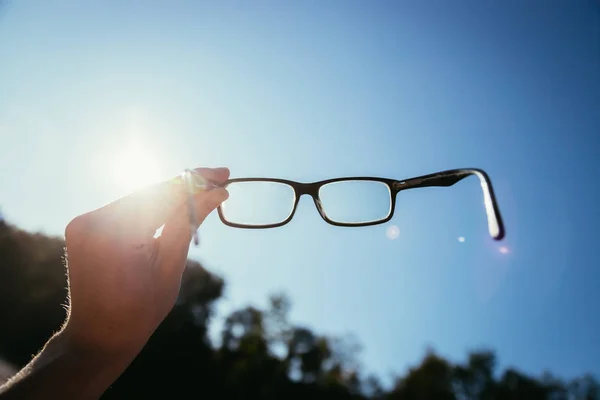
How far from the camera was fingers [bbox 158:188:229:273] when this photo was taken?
82.8 inches

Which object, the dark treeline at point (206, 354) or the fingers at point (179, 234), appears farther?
the dark treeline at point (206, 354)

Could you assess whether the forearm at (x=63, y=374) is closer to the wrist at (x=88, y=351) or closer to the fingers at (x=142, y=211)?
the wrist at (x=88, y=351)

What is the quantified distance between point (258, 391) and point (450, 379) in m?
32.9

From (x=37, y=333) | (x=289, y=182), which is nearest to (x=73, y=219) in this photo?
(x=289, y=182)

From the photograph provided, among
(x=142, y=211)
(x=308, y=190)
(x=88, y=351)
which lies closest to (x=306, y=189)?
(x=308, y=190)

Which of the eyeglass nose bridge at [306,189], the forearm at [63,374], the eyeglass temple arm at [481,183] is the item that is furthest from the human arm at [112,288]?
the eyeglass temple arm at [481,183]

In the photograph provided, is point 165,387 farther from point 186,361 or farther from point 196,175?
point 196,175

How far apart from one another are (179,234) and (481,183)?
1.60 meters

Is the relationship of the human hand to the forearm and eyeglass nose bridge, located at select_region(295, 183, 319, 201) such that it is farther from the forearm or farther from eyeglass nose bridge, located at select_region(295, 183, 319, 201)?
eyeglass nose bridge, located at select_region(295, 183, 319, 201)

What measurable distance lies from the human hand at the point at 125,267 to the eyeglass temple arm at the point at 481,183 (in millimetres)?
1457

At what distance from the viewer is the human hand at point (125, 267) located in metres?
1.78

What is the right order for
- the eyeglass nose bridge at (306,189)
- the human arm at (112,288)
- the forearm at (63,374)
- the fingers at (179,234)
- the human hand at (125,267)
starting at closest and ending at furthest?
the forearm at (63,374) < the human arm at (112,288) < the human hand at (125,267) < the fingers at (179,234) < the eyeglass nose bridge at (306,189)

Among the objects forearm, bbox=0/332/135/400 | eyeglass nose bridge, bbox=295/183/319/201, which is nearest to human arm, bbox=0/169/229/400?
forearm, bbox=0/332/135/400

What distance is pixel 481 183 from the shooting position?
65.7 inches
